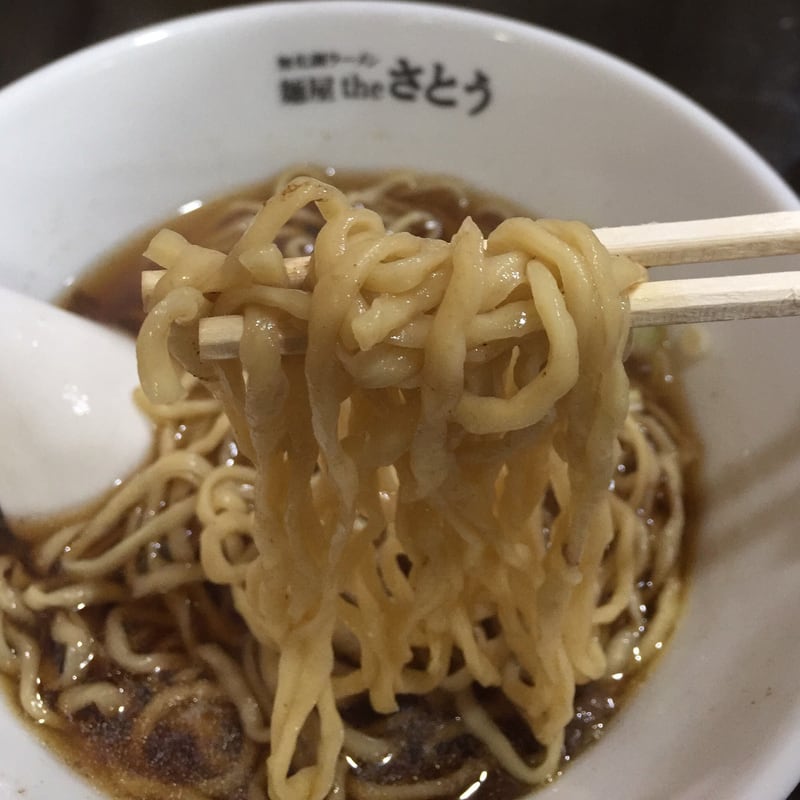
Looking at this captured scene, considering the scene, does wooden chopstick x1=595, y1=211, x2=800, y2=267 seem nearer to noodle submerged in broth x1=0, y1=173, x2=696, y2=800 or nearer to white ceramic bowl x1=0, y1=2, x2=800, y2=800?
noodle submerged in broth x1=0, y1=173, x2=696, y2=800

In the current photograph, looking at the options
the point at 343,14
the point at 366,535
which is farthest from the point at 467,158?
the point at 366,535

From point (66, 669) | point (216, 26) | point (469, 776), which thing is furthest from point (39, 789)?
point (216, 26)

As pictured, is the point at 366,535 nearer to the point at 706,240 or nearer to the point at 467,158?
the point at 706,240

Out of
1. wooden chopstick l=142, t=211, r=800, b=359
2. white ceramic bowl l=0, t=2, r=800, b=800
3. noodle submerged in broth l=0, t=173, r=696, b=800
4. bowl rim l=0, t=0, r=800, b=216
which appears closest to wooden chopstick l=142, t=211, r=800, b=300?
wooden chopstick l=142, t=211, r=800, b=359

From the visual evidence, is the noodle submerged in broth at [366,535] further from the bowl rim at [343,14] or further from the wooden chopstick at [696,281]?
the bowl rim at [343,14]

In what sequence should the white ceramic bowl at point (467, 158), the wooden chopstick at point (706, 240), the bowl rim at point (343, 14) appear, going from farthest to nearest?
1. the bowl rim at point (343, 14)
2. the white ceramic bowl at point (467, 158)
3. the wooden chopstick at point (706, 240)

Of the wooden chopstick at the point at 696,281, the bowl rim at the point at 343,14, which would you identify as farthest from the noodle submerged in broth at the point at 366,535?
the bowl rim at the point at 343,14
